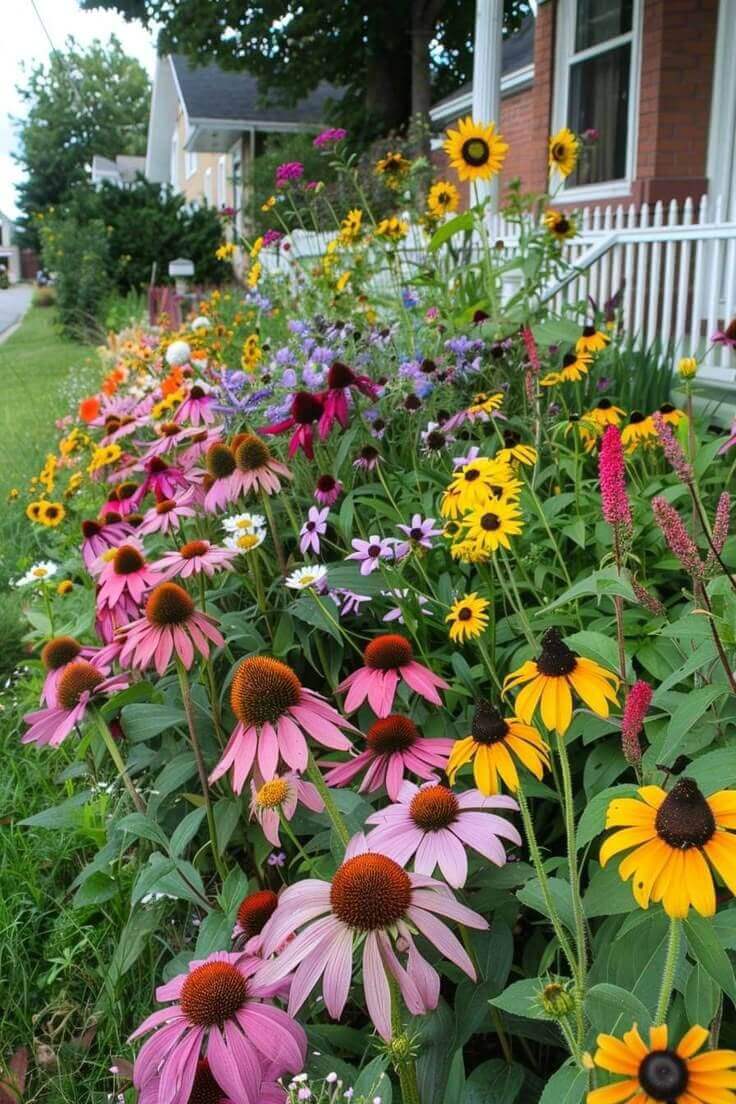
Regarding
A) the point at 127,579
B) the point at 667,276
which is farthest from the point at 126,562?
A: the point at 667,276

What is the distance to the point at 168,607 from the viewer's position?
58.4 inches

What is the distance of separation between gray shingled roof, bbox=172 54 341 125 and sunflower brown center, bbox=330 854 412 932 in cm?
2220

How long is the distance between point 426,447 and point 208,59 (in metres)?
15.7

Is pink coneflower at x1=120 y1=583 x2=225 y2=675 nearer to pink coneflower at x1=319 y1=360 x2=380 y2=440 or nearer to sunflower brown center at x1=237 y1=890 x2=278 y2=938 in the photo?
sunflower brown center at x1=237 y1=890 x2=278 y2=938

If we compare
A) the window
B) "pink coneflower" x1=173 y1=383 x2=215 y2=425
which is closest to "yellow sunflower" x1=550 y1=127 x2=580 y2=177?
"pink coneflower" x1=173 y1=383 x2=215 y2=425

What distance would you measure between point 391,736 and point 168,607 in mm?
412

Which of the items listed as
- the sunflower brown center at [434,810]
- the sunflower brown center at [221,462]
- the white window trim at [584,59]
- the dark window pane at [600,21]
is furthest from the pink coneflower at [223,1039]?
the dark window pane at [600,21]

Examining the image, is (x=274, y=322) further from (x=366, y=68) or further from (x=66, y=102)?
(x=66, y=102)

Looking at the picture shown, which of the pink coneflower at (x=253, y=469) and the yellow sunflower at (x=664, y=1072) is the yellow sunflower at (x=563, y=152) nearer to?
the pink coneflower at (x=253, y=469)

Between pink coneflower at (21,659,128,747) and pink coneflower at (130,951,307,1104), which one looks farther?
pink coneflower at (21,659,128,747)

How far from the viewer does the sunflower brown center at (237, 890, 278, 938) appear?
1303 millimetres

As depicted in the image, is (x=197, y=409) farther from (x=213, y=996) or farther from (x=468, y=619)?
(x=213, y=996)

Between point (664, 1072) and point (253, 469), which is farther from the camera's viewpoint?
point (253, 469)

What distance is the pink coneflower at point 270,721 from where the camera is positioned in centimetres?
115
